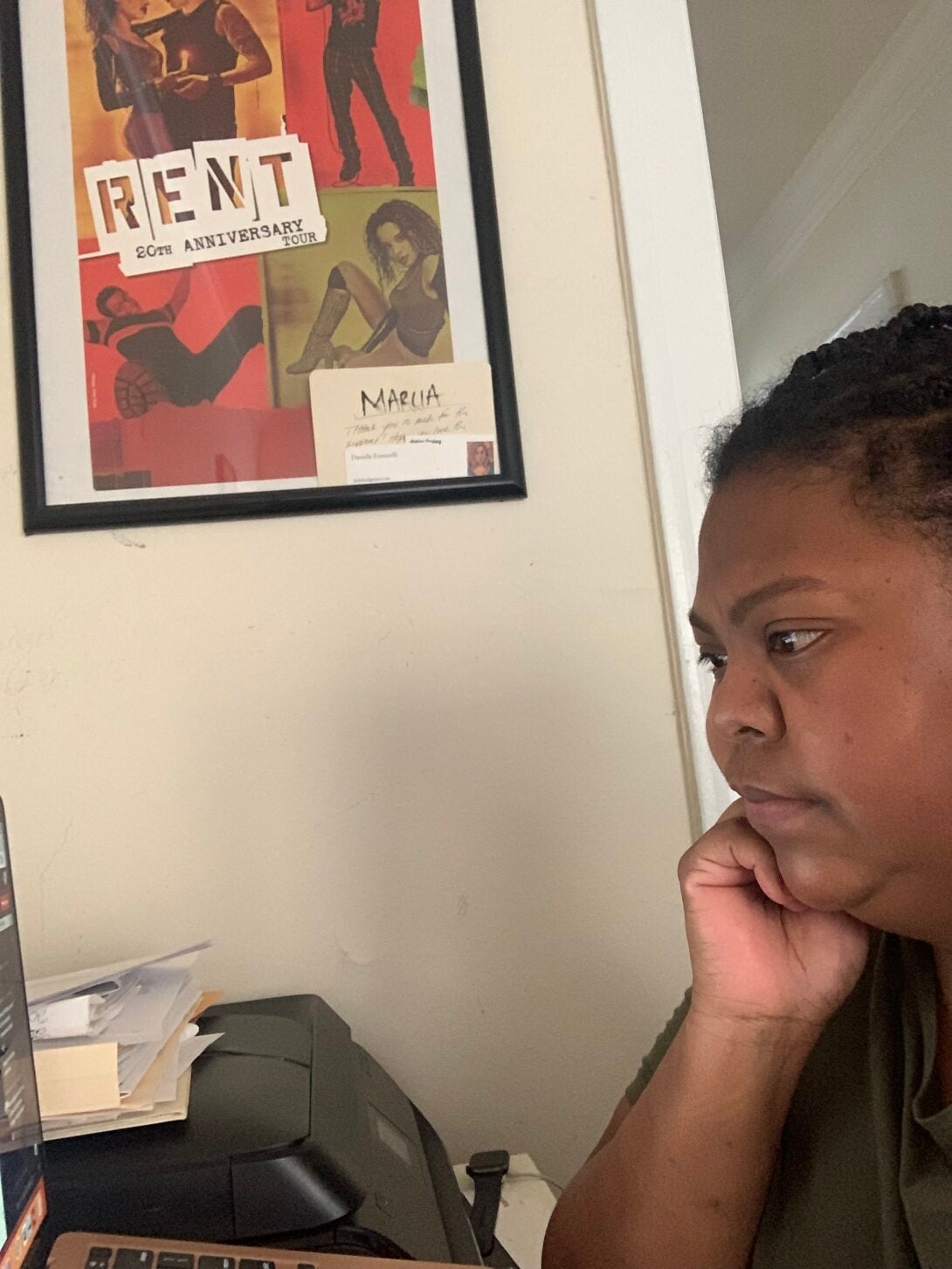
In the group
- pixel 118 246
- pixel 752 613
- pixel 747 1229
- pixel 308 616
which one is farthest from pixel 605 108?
pixel 747 1229

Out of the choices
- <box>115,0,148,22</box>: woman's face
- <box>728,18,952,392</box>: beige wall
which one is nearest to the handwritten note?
<box>115,0,148,22</box>: woman's face

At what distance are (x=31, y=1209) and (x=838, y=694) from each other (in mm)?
490

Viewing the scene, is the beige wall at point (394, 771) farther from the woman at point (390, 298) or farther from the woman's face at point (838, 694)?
the woman's face at point (838, 694)

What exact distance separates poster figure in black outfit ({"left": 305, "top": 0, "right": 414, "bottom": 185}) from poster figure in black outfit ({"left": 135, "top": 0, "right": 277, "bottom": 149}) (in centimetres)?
7

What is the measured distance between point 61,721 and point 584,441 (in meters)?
0.60

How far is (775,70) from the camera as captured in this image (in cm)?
202

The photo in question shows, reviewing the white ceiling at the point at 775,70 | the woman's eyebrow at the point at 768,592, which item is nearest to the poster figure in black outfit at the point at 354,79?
the woman's eyebrow at the point at 768,592

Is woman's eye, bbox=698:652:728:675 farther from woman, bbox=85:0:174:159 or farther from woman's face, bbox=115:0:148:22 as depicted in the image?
woman's face, bbox=115:0:148:22

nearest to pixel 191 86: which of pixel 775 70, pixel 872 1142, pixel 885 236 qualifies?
pixel 872 1142

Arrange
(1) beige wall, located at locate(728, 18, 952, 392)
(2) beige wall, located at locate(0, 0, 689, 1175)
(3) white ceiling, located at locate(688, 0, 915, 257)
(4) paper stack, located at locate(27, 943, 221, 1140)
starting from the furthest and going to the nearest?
(1) beige wall, located at locate(728, 18, 952, 392) → (3) white ceiling, located at locate(688, 0, 915, 257) → (2) beige wall, located at locate(0, 0, 689, 1175) → (4) paper stack, located at locate(27, 943, 221, 1140)

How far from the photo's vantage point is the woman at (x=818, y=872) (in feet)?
1.63

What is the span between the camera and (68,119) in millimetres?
1001

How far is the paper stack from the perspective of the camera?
58cm

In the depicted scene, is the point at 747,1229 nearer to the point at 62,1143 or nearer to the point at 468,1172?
the point at 468,1172
